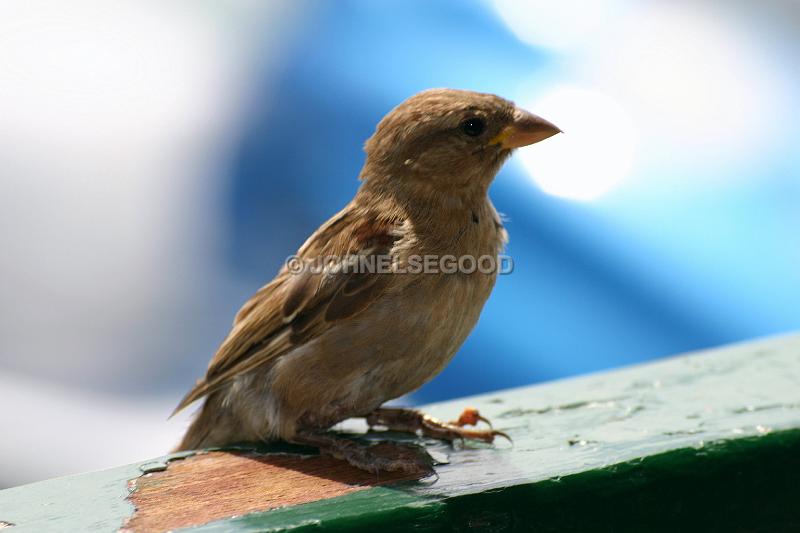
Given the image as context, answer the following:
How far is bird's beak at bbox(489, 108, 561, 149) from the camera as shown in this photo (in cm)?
261

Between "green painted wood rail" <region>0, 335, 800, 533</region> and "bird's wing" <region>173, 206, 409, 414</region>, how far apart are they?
0.99 feet

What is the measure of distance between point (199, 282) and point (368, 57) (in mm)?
1647

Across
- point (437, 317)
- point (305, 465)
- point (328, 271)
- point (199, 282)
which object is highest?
point (199, 282)

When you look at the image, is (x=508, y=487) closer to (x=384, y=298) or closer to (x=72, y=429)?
(x=384, y=298)

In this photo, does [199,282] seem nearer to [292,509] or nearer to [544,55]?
[544,55]

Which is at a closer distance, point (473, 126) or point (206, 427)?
point (473, 126)

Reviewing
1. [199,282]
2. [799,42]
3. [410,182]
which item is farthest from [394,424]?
[799,42]

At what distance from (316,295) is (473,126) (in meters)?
0.62

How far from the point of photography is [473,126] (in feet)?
8.80

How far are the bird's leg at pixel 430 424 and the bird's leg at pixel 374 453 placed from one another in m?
0.16

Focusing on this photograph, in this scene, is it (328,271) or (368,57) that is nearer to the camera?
(328,271)

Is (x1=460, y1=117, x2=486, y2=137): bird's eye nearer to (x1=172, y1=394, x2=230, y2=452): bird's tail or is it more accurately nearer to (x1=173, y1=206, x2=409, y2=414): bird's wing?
(x1=173, y1=206, x2=409, y2=414): bird's wing

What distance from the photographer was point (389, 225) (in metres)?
2.59
